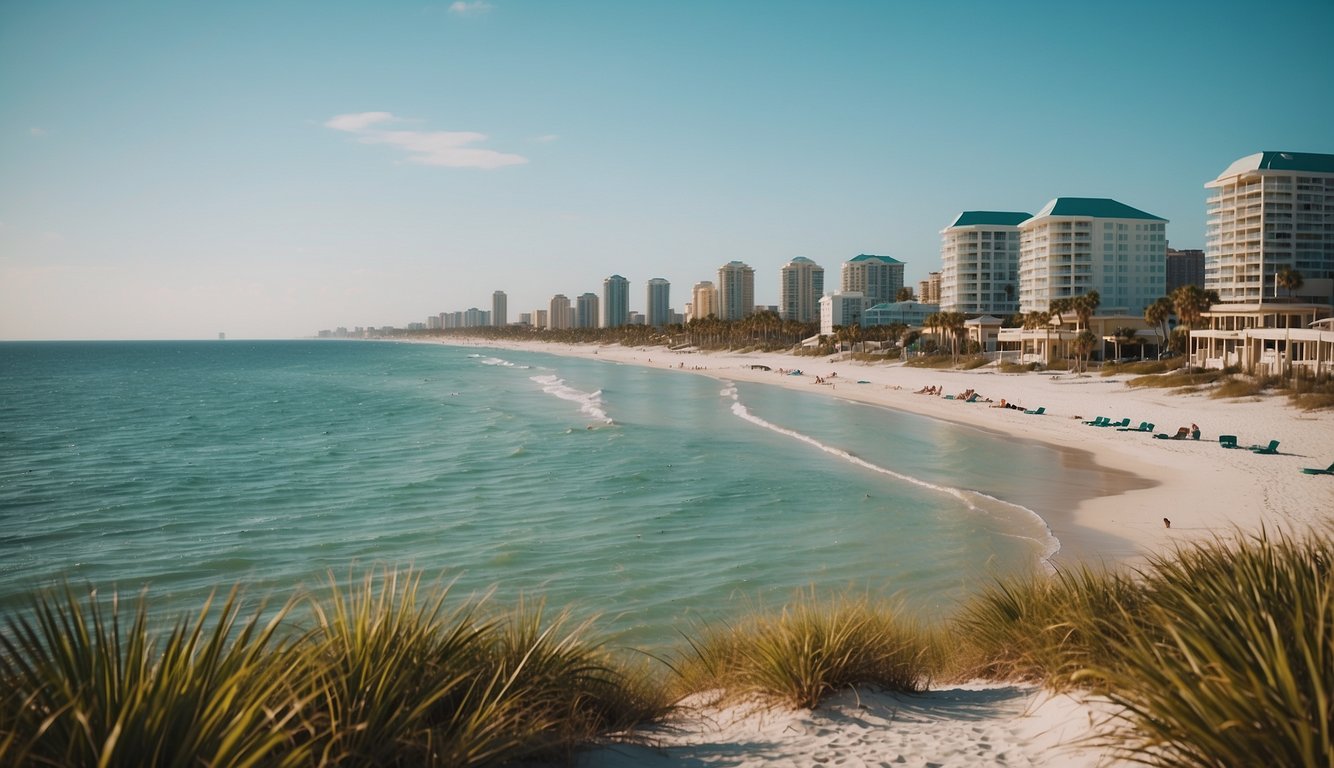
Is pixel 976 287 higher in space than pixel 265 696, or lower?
higher

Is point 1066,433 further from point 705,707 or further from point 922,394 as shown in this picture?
point 705,707

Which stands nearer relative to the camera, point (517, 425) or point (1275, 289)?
point (517, 425)

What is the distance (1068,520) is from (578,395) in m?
49.6

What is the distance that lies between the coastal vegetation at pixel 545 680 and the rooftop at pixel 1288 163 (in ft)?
350

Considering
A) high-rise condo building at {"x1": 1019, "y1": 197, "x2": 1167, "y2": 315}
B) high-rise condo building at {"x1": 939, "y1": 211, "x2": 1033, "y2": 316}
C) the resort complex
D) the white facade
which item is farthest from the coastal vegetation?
the white facade

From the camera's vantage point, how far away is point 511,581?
15719 mm

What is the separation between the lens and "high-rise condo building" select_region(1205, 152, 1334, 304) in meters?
90.2

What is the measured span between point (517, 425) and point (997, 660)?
39.4 meters

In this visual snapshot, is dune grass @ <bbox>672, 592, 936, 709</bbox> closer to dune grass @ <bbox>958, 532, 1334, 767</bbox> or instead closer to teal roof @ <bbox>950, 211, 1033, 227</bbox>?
dune grass @ <bbox>958, 532, 1334, 767</bbox>

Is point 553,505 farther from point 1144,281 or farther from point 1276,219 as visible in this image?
point 1144,281

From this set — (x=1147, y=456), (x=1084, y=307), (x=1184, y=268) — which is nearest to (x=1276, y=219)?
(x=1084, y=307)

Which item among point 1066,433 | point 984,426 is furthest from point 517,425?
point 1066,433

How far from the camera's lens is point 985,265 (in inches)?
5017

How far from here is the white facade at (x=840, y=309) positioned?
148m
